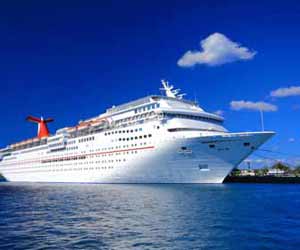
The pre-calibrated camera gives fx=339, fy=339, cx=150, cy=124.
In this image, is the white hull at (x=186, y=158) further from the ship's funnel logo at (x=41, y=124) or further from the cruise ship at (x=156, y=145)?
the ship's funnel logo at (x=41, y=124)

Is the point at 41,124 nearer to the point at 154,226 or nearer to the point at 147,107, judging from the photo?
the point at 147,107

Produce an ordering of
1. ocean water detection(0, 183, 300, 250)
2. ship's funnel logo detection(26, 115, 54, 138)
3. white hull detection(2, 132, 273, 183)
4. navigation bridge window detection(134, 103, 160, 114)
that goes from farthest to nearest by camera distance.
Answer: ship's funnel logo detection(26, 115, 54, 138) → navigation bridge window detection(134, 103, 160, 114) → white hull detection(2, 132, 273, 183) → ocean water detection(0, 183, 300, 250)

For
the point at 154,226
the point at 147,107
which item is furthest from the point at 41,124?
the point at 154,226

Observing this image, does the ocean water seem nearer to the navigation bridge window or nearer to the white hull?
the white hull

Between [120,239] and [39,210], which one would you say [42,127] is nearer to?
[39,210]

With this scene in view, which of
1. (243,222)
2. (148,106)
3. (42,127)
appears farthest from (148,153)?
(42,127)

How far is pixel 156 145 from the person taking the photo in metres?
41.4

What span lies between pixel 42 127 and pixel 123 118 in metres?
42.5

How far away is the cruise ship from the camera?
131 feet

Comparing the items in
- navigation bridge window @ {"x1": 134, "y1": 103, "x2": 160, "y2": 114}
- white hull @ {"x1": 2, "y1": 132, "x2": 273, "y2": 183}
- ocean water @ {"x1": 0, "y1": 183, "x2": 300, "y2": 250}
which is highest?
navigation bridge window @ {"x1": 134, "y1": 103, "x2": 160, "y2": 114}

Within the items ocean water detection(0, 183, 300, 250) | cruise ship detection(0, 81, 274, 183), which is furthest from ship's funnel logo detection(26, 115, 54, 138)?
ocean water detection(0, 183, 300, 250)

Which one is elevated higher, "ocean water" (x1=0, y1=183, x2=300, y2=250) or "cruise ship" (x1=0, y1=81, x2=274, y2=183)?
"cruise ship" (x1=0, y1=81, x2=274, y2=183)

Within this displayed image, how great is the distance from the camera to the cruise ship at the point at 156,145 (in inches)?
1571

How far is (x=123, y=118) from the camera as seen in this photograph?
48.7 meters
